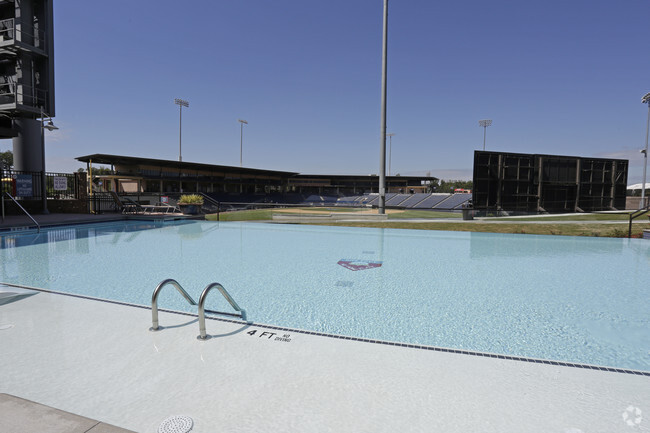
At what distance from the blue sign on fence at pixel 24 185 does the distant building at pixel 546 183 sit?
23.0 metres

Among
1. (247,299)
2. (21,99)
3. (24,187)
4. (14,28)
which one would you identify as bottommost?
(247,299)

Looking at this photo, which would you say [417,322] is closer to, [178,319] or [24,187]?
[178,319]

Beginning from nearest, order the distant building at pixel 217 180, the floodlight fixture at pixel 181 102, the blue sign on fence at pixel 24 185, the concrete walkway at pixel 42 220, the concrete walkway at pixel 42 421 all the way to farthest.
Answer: the concrete walkway at pixel 42 421, the concrete walkway at pixel 42 220, the blue sign on fence at pixel 24 185, the distant building at pixel 217 180, the floodlight fixture at pixel 181 102

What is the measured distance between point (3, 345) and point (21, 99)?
18.7 m

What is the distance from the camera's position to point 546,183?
2173 cm

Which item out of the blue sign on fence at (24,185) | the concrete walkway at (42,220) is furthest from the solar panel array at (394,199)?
the blue sign on fence at (24,185)

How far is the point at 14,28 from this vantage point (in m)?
15.5

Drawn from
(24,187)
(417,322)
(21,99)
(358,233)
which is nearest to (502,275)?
(417,322)

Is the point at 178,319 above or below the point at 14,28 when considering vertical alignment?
below

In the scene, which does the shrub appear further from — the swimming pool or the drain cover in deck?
the drain cover in deck
